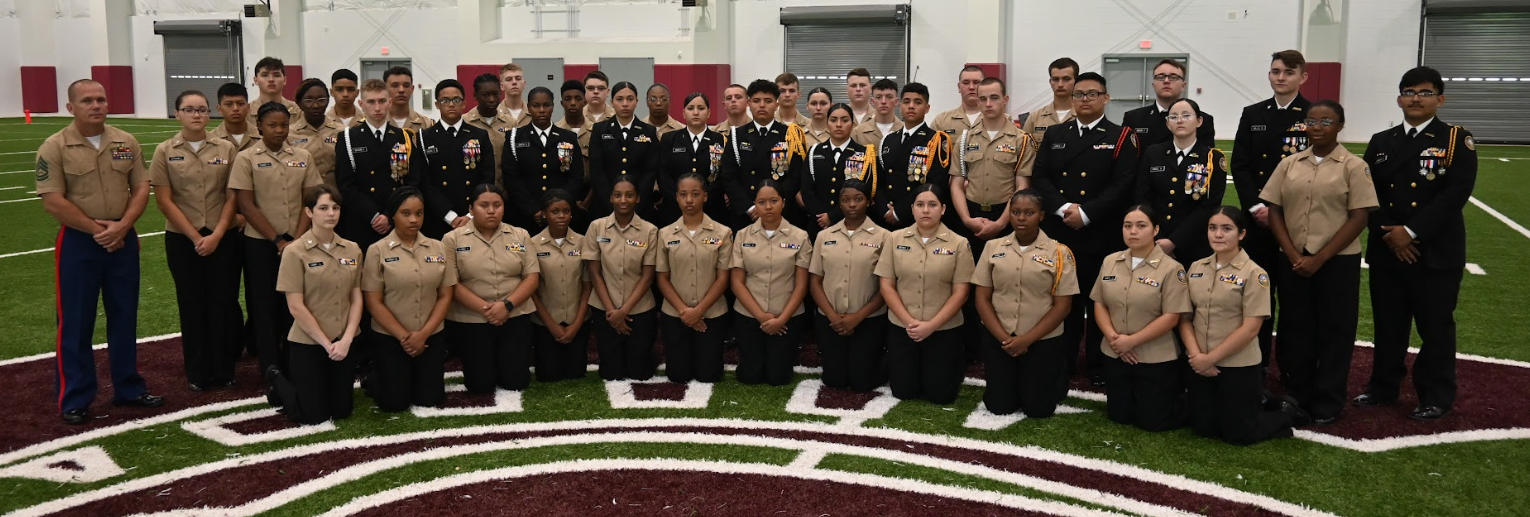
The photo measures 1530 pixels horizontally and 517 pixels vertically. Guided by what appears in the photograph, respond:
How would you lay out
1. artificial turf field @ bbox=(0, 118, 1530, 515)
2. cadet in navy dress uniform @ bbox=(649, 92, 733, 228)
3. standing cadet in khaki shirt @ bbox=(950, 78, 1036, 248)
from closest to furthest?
artificial turf field @ bbox=(0, 118, 1530, 515), standing cadet in khaki shirt @ bbox=(950, 78, 1036, 248), cadet in navy dress uniform @ bbox=(649, 92, 733, 228)

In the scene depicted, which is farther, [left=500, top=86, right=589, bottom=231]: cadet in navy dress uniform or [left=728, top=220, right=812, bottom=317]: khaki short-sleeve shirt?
[left=500, top=86, right=589, bottom=231]: cadet in navy dress uniform

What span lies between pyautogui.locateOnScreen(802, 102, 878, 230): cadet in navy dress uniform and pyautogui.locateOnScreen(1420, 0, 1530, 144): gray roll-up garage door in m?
20.5

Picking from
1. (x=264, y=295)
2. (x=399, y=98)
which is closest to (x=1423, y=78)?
(x=399, y=98)

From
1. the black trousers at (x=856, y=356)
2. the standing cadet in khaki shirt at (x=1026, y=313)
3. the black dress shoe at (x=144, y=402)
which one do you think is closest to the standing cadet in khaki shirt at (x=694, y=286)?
the black trousers at (x=856, y=356)

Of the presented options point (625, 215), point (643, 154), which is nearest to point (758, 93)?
point (643, 154)

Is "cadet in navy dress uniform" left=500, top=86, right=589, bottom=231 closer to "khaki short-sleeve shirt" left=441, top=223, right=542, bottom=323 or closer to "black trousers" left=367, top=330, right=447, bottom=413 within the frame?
"khaki short-sleeve shirt" left=441, top=223, right=542, bottom=323

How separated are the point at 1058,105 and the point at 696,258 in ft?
8.89

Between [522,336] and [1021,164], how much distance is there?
338 cm

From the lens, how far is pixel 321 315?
6070mm

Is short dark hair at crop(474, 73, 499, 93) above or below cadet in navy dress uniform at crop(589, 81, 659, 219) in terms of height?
above

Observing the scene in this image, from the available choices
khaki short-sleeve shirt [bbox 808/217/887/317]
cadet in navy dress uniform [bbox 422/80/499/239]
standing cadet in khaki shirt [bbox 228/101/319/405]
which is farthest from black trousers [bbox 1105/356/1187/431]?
standing cadet in khaki shirt [bbox 228/101/319/405]

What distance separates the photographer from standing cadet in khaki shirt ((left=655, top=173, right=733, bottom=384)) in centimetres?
694

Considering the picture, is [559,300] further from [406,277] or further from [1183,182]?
[1183,182]

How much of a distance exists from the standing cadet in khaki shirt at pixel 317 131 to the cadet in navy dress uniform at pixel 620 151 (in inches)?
68.1
